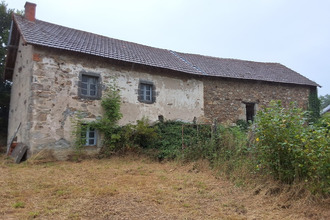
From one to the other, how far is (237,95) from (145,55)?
5.16 meters

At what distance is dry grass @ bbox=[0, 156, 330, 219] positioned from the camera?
11.8 ft

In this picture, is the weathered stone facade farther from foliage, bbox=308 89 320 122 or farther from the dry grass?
foliage, bbox=308 89 320 122

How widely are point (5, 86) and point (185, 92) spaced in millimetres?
10439

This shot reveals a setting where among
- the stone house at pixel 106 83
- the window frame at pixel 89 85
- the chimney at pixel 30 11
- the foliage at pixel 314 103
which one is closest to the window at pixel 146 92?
the stone house at pixel 106 83

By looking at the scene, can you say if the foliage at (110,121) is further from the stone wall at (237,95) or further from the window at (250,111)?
the window at (250,111)

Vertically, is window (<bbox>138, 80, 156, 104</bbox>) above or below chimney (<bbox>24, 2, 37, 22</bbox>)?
below

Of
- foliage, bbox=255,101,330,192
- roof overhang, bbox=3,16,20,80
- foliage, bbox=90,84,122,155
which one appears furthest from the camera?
roof overhang, bbox=3,16,20,80

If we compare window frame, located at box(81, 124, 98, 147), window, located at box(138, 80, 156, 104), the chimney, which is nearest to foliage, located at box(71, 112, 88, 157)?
window frame, located at box(81, 124, 98, 147)

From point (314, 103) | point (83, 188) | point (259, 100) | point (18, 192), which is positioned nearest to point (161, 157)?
point (83, 188)

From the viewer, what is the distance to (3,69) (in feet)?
44.2

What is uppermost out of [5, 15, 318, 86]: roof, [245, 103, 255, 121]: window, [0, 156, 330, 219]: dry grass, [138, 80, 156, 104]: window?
[5, 15, 318, 86]: roof

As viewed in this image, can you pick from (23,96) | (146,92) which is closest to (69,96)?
(23,96)

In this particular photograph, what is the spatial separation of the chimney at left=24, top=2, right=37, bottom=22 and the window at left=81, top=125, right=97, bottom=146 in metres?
5.31

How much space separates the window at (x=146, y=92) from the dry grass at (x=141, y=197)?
14.9ft
